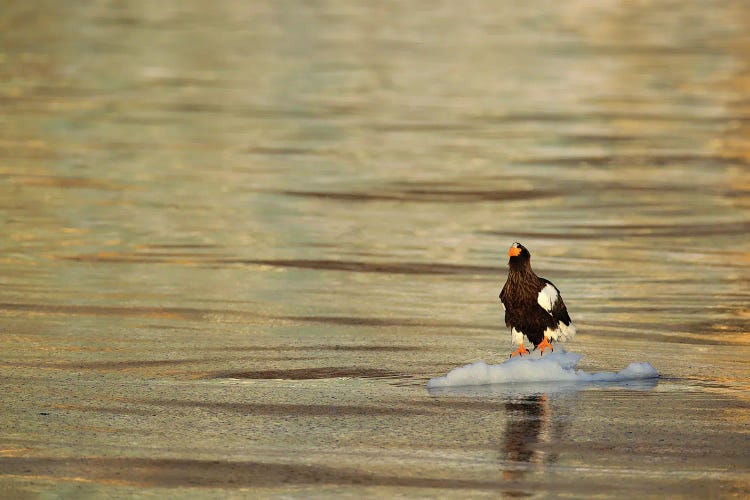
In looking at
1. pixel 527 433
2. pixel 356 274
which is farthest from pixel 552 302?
pixel 356 274

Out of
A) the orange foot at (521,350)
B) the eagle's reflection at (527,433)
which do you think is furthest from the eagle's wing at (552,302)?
the eagle's reflection at (527,433)

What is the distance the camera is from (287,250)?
13711mm

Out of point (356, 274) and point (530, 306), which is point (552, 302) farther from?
point (356, 274)

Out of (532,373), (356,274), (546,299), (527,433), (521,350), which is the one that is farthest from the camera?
(356,274)

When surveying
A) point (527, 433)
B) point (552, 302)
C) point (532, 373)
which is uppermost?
point (552, 302)

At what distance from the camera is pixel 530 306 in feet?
30.6

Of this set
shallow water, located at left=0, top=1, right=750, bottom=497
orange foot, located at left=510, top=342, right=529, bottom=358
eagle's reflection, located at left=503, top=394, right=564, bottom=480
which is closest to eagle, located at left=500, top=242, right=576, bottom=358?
orange foot, located at left=510, top=342, right=529, bottom=358

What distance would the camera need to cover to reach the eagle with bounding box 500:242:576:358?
927 cm

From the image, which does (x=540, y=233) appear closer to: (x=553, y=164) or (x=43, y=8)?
(x=553, y=164)

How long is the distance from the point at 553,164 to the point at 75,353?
11.2 m

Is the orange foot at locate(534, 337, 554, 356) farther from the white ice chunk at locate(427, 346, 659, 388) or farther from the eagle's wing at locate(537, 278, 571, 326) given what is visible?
the white ice chunk at locate(427, 346, 659, 388)

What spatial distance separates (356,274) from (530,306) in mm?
3535

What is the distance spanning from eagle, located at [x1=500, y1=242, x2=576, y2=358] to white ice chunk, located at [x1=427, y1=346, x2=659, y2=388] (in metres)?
0.34

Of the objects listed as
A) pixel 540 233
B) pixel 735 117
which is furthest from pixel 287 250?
pixel 735 117
